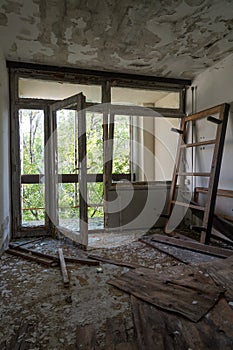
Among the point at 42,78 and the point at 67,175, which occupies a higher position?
the point at 42,78

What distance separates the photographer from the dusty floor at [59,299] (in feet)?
5.42

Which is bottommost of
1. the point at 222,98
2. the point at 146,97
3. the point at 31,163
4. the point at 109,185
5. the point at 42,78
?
the point at 109,185

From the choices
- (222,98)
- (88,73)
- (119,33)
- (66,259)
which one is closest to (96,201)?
(66,259)

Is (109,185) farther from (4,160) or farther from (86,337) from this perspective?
(86,337)

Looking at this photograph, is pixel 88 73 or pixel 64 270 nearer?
pixel 64 270

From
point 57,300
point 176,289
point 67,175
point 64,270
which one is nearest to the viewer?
point 57,300

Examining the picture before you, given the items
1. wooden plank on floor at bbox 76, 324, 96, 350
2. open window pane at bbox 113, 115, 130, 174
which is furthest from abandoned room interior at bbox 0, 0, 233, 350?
open window pane at bbox 113, 115, 130, 174

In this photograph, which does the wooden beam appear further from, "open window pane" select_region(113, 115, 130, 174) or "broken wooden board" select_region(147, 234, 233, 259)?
"broken wooden board" select_region(147, 234, 233, 259)

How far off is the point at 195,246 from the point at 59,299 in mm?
1926

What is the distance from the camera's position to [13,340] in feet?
5.24

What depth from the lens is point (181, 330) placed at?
1.66 meters

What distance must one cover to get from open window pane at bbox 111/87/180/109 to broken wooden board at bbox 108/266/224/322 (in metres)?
3.19

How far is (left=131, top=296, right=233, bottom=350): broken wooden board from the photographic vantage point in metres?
1.54

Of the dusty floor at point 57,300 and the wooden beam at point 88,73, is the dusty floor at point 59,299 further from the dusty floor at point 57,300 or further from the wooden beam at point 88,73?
the wooden beam at point 88,73
